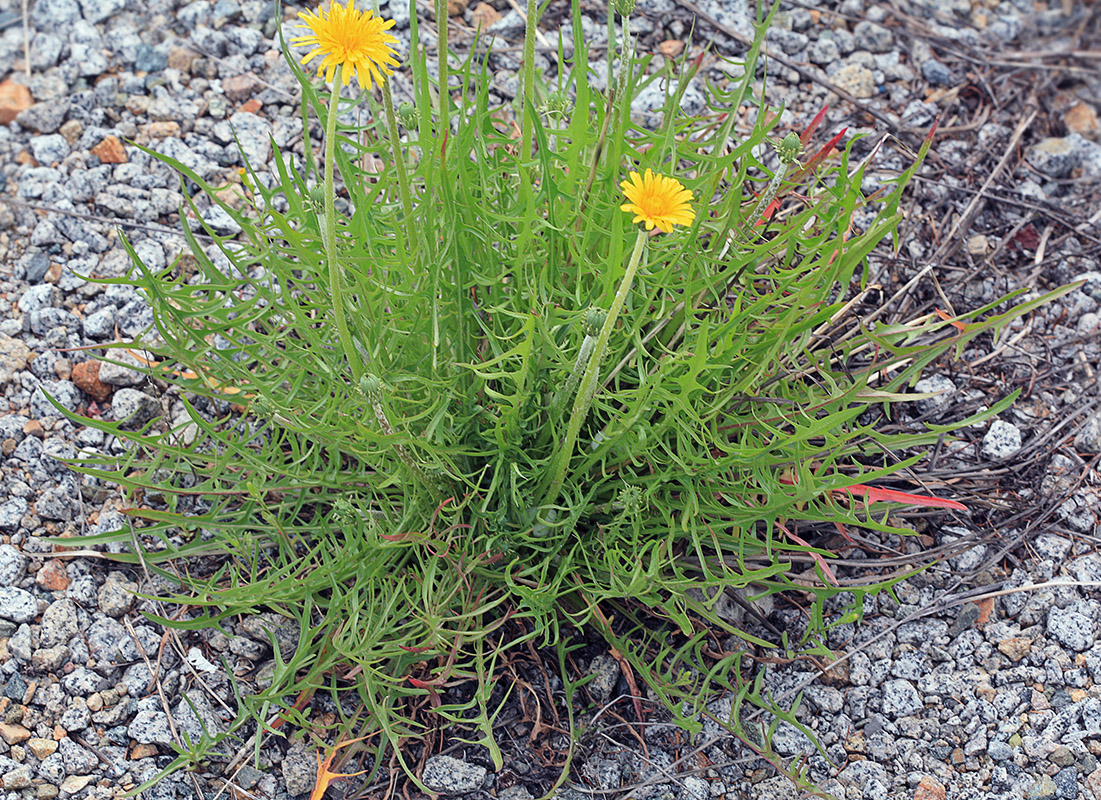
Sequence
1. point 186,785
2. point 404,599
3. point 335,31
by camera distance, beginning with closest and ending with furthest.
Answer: point 335,31
point 186,785
point 404,599

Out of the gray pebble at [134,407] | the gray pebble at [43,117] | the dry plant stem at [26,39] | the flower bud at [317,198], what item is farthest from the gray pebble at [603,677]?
the dry plant stem at [26,39]

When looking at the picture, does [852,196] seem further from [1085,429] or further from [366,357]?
[1085,429]

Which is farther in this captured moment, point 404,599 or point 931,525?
point 931,525

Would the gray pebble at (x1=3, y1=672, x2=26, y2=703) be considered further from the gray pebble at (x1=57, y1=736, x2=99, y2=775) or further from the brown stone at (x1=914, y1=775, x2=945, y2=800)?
the brown stone at (x1=914, y1=775, x2=945, y2=800)

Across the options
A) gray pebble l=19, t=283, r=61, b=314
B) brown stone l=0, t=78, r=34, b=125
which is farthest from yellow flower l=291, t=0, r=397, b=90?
brown stone l=0, t=78, r=34, b=125

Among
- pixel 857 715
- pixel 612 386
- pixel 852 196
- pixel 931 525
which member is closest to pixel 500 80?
pixel 612 386

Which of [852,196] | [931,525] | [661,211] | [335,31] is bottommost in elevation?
[931,525]
